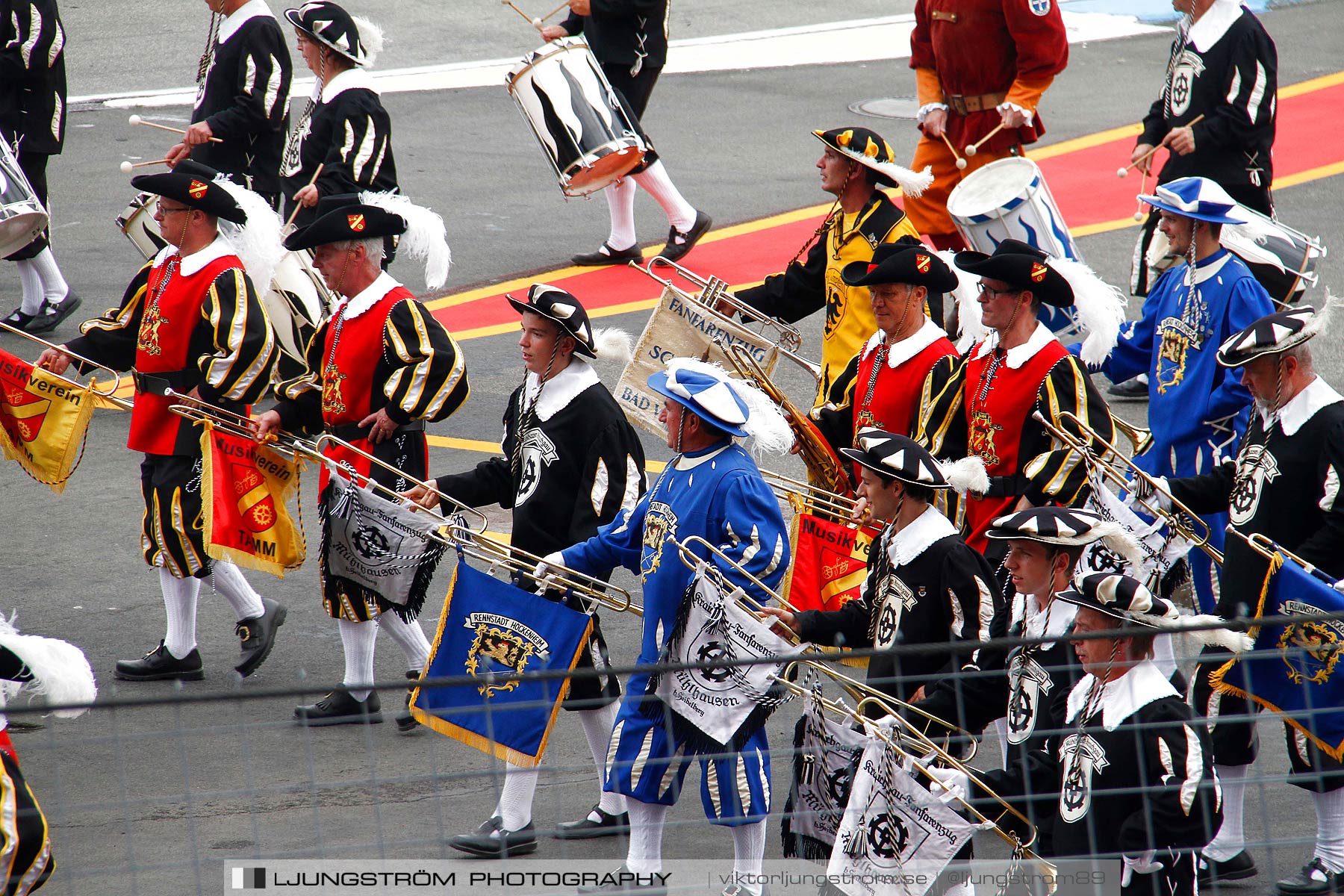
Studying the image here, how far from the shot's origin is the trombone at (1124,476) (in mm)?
5609

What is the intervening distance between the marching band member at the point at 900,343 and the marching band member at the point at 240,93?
4.55 metres

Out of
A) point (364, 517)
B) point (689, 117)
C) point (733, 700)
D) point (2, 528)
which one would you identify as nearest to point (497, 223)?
point (689, 117)

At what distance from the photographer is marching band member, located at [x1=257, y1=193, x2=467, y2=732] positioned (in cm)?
648

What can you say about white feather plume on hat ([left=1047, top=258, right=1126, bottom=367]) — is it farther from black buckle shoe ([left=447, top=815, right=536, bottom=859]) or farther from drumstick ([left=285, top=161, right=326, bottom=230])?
drumstick ([left=285, top=161, right=326, bottom=230])

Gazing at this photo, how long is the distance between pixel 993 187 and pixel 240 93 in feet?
14.8

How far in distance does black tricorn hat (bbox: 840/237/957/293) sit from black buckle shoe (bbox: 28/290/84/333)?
6.08 meters

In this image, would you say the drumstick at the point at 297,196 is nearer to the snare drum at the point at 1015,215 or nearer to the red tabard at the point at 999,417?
the snare drum at the point at 1015,215

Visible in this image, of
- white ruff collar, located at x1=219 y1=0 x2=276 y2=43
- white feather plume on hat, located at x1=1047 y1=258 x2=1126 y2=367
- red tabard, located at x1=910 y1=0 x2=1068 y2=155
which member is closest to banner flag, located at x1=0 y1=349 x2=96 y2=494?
white ruff collar, located at x1=219 y1=0 x2=276 y2=43

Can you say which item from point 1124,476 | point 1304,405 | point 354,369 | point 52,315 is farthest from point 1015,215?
point 52,315

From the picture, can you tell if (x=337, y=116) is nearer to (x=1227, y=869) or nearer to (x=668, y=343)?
(x=668, y=343)

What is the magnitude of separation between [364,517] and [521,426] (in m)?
0.72

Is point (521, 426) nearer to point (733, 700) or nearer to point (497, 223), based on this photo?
point (733, 700)

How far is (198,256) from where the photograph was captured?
22.5ft

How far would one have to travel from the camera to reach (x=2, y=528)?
8250 mm
